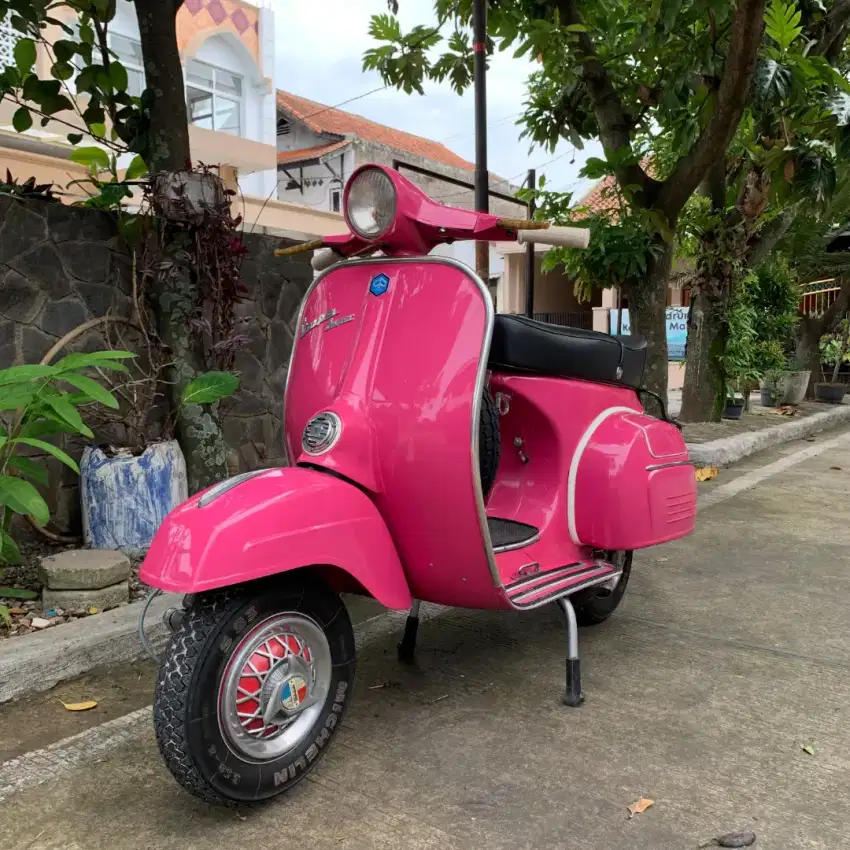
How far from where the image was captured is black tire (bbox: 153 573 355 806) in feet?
6.16

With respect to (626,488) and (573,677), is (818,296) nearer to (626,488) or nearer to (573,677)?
(626,488)

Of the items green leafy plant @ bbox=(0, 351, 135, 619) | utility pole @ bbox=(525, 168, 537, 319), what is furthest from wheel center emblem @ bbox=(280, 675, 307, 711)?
utility pole @ bbox=(525, 168, 537, 319)

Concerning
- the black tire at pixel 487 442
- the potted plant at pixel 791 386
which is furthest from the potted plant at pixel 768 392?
the black tire at pixel 487 442

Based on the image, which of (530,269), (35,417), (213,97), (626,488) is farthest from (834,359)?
(35,417)

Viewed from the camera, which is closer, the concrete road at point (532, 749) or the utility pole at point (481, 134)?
the concrete road at point (532, 749)

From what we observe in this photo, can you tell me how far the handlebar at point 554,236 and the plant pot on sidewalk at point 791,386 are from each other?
10.5 meters

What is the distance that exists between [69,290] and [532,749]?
9.99 feet

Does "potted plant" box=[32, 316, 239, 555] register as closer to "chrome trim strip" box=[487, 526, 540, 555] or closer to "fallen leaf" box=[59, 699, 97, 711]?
"fallen leaf" box=[59, 699, 97, 711]

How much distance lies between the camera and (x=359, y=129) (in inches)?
989

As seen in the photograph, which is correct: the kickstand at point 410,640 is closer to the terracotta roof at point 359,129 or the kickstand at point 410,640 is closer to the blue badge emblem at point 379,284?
the blue badge emblem at point 379,284

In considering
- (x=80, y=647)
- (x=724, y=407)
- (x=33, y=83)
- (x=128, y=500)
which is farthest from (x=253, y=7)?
(x=80, y=647)

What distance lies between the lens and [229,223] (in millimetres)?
4012

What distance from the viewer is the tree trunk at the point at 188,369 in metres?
3.93

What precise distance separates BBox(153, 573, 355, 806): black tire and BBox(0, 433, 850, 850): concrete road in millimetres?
111
